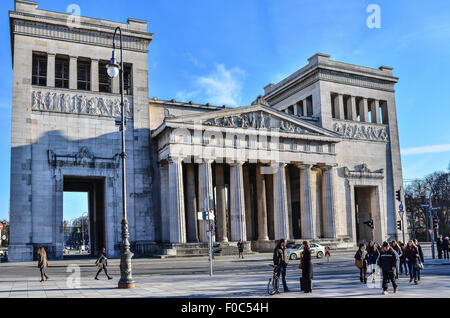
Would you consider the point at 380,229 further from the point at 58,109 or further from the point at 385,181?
the point at 58,109

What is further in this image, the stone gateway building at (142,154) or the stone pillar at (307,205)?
the stone pillar at (307,205)

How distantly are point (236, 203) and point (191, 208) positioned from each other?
4706mm

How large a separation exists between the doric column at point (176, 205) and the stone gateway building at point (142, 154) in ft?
0.31

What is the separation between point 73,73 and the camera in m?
42.9

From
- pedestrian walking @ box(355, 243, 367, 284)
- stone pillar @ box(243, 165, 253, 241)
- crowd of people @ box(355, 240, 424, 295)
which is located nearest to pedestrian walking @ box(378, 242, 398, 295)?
crowd of people @ box(355, 240, 424, 295)

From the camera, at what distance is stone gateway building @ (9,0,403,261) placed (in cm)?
3969

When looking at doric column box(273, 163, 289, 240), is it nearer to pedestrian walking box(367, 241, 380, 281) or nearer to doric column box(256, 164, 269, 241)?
doric column box(256, 164, 269, 241)

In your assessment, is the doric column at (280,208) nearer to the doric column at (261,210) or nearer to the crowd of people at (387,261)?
the doric column at (261,210)

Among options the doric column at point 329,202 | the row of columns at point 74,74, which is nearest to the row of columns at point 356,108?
the doric column at point 329,202

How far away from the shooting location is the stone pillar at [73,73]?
42.5 metres

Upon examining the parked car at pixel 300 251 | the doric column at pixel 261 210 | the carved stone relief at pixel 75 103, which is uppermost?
the carved stone relief at pixel 75 103

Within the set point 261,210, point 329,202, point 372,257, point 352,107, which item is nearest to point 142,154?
point 261,210

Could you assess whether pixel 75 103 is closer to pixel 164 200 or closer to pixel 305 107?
pixel 164 200
